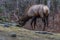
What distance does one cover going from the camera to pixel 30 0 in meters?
15.9

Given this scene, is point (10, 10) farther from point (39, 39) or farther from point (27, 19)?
point (39, 39)

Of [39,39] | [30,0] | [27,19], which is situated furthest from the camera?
[30,0]

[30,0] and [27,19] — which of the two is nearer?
[27,19]

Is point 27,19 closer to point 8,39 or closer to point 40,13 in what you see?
point 40,13

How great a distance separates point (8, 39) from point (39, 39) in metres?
1.24

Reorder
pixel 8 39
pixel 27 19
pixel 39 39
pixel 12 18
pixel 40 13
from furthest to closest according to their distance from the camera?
pixel 12 18
pixel 27 19
pixel 40 13
pixel 39 39
pixel 8 39

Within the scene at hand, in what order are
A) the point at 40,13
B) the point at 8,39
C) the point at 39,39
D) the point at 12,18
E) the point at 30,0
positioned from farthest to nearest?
the point at 30,0, the point at 12,18, the point at 40,13, the point at 39,39, the point at 8,39

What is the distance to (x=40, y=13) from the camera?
1216 centimetres

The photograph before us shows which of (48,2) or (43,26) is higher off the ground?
(48,2)

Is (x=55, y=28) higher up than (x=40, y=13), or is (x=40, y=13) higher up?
(x=40, y=13)

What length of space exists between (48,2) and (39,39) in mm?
8942

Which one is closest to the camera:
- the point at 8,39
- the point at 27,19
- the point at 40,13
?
the point at 8,39

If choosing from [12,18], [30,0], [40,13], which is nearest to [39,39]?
[40,13]

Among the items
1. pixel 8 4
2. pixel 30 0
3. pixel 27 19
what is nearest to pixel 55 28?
pixel 27 19
